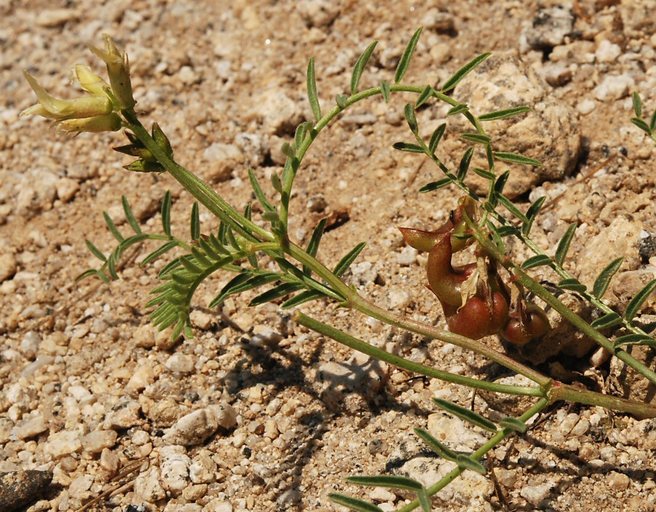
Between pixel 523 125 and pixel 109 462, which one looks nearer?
pixel 109 462

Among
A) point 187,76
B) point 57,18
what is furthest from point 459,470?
point 57,18

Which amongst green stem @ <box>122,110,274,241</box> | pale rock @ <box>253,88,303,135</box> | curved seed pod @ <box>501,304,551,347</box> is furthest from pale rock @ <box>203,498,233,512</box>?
pale rock @ <box>253,88,303,135</box>

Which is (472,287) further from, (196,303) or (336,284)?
(196,303)

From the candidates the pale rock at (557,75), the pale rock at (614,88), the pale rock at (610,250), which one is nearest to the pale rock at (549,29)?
the pale rock at (557,75)

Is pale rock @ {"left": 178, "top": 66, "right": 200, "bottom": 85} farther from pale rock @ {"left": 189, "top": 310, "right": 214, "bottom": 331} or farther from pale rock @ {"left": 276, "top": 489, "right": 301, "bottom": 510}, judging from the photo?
pale rock @ {"left": 276, "top": 489, "right": 301, "bottom": 510}

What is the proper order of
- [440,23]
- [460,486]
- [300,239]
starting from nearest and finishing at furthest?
1. [460,486]
2. [300,239]
3. [440,23]

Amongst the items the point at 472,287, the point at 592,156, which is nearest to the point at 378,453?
the point at 472,287

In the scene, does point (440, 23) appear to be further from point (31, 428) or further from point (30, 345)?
point (31, 428)

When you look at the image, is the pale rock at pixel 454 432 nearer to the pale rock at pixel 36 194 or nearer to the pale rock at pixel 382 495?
the pale rock at pixel 382 495
